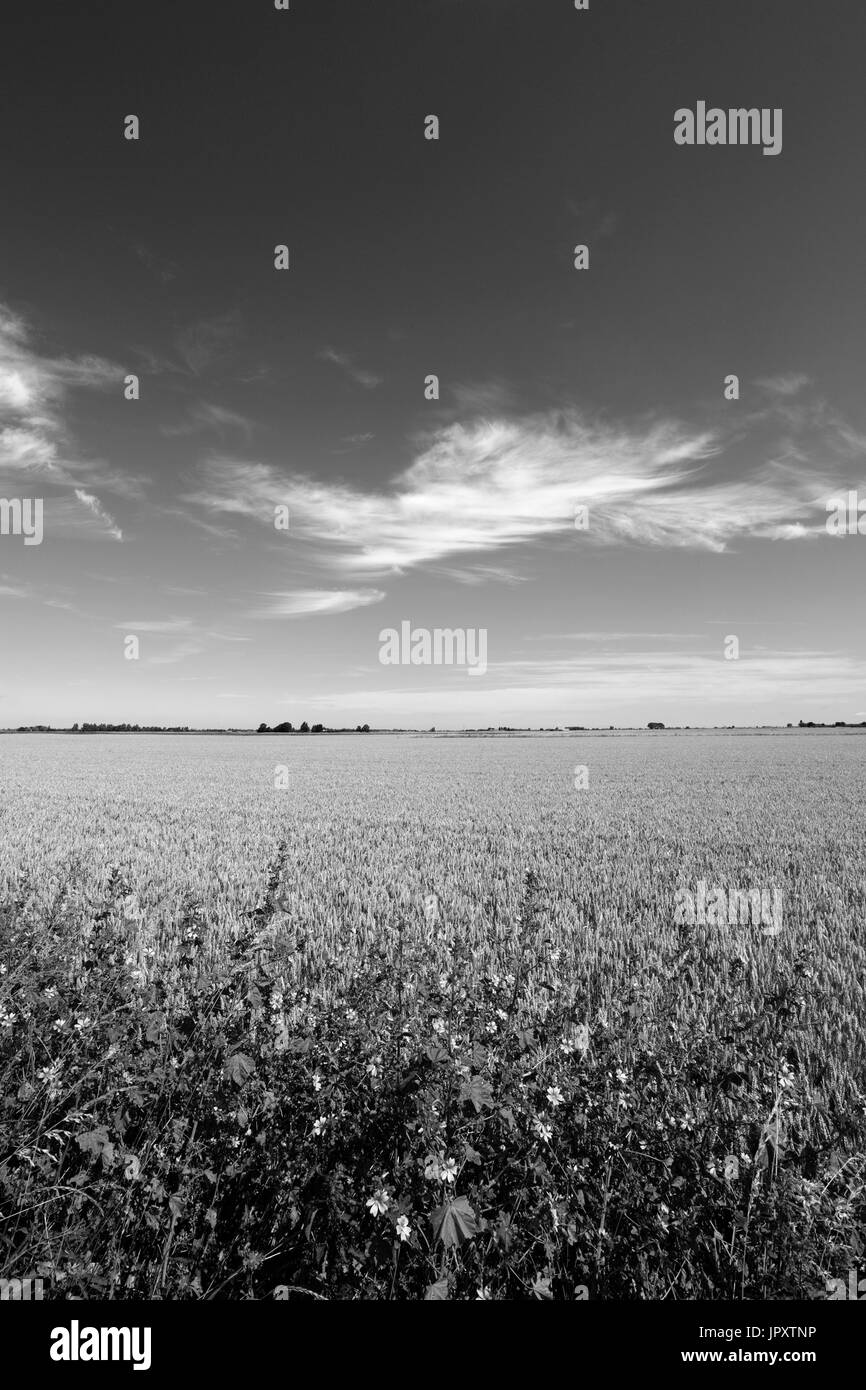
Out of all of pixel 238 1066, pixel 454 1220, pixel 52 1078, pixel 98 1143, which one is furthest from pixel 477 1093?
pixel 52 1078

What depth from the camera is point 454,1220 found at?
237cm

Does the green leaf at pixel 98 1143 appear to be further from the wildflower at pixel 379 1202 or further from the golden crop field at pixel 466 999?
the wildflower at pixel 379 1202

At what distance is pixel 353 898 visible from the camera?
11.1 m

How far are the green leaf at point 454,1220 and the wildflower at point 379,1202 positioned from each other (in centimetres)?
23

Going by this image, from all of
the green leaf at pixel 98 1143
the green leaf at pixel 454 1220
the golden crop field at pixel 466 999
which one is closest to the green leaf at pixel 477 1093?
the golden crop field at pixel 466 999

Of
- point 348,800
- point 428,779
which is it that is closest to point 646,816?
point 348,800

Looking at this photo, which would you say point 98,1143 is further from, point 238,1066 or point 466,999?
point 466,999

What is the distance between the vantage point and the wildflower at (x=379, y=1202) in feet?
7.92

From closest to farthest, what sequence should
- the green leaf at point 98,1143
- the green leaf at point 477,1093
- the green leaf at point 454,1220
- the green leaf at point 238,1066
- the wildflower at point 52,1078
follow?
the green leaf at point 454,1220 < the green leaf at point 477,1093 < the green leaf at point 98,1143 < the green leaf at point 238,1066 < the wildflower at point 52,1078

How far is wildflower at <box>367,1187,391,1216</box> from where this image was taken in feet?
7.92

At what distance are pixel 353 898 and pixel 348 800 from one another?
1709 centimetres

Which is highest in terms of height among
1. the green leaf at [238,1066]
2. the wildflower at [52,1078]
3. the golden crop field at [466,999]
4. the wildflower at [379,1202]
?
the green leaf at [238,1066]

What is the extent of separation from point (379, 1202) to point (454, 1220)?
12.8 inches
